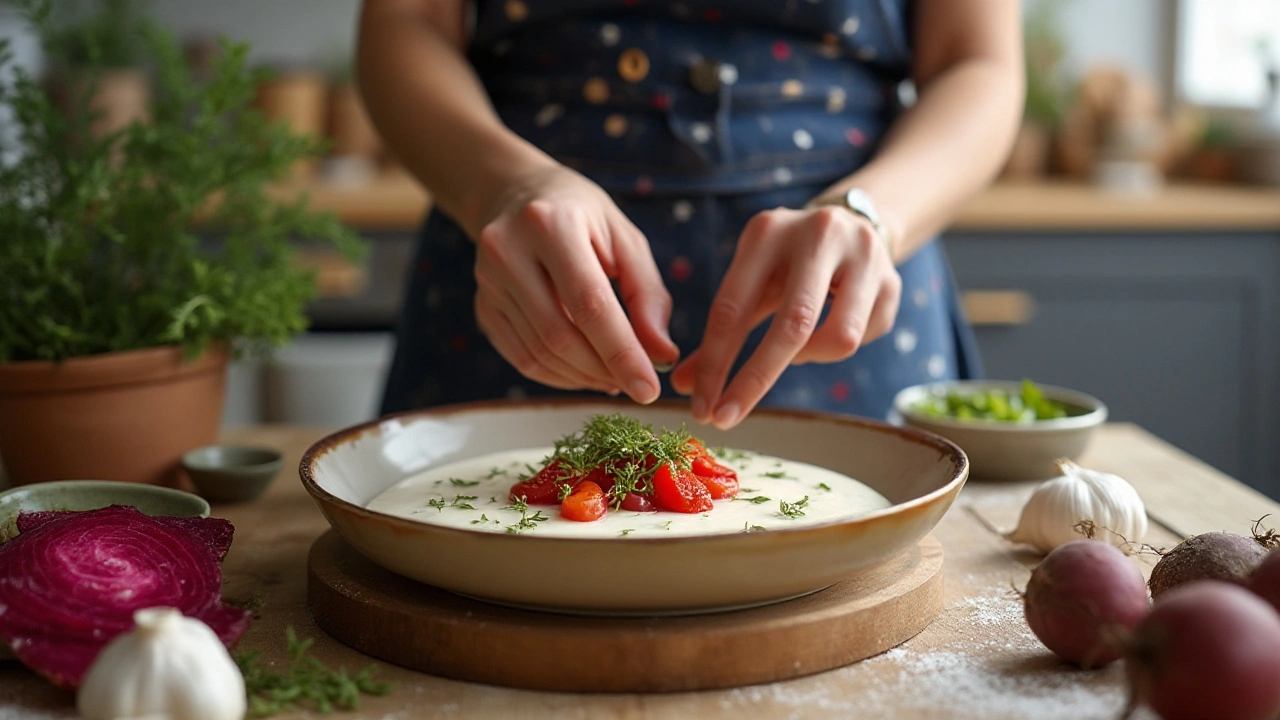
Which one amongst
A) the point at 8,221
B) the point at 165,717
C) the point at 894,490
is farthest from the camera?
the point at 8,221

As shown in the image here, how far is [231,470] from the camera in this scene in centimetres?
119

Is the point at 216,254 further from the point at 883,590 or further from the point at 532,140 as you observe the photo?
the point at 883,590

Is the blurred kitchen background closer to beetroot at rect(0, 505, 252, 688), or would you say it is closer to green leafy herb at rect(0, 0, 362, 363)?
green leafy herb at rect(0, 0, 362, 363)

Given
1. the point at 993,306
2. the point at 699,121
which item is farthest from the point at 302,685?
the point at 993,306

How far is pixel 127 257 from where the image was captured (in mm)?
1242

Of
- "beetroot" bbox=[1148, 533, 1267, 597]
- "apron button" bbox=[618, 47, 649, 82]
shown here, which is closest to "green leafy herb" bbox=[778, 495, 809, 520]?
"beetroot" bbox=[1148, 533, 1267, 597]

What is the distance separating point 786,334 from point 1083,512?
0.96 feet

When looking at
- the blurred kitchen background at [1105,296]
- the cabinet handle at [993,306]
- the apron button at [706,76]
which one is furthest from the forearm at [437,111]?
the cabinet handle at [993,306]

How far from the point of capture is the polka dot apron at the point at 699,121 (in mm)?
1471

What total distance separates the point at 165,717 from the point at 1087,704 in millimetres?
542

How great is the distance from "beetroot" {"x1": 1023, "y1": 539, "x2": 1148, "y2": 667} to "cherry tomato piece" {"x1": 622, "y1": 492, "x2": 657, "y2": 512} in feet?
0.97

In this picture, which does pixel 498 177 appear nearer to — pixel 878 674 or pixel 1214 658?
pixel 878 674

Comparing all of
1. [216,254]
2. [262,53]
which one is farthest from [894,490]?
[262,53]

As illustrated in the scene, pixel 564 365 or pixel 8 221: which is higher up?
pixel 8 221
